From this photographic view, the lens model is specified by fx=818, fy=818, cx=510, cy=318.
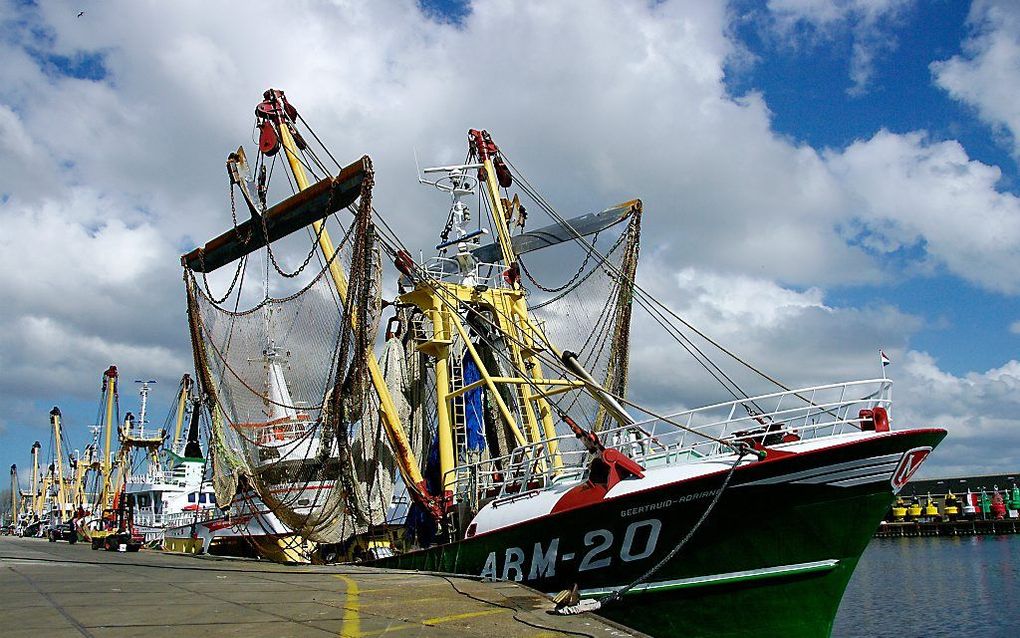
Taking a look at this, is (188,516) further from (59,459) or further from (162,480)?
(59,459)

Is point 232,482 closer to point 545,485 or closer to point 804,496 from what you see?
point 545,485

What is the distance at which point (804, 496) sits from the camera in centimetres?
1313

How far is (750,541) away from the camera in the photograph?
530 inches

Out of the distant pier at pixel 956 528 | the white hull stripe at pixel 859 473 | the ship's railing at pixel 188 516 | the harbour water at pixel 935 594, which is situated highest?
the white hull stripe at pixel 859 473

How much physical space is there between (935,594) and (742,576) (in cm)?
2305

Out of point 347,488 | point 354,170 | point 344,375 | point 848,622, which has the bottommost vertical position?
point 848,622

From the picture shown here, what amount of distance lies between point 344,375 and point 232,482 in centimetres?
761

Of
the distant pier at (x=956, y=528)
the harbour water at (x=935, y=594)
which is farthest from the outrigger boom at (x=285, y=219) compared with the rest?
the distant pier at (x=956, y=528)

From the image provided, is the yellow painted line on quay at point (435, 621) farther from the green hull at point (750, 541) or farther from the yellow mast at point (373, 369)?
the yellow mast at point (373, 369)

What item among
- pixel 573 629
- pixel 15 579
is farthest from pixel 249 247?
pixel 573 629

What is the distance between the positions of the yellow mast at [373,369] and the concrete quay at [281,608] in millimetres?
3457

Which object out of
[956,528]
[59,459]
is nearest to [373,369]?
[956,528]

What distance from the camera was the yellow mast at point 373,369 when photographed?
19.9 meters

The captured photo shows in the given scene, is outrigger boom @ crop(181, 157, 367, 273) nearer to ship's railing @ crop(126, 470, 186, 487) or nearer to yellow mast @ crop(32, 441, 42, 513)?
ship's railing @ crop(126, 470, 186, 487)
